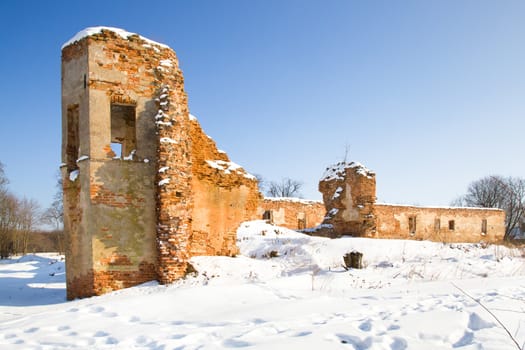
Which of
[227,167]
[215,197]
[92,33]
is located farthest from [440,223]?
[92,33]

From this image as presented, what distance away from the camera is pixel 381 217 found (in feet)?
87.5

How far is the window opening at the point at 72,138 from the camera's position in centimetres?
933

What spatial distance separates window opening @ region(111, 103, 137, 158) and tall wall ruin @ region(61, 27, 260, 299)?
5.21 feet

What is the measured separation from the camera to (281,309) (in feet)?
17.8

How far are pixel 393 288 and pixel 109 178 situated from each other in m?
6.63

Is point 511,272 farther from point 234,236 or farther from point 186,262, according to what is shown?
point 186,262

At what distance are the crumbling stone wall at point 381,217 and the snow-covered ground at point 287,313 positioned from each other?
26.7ft

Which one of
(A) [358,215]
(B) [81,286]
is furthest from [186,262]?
(A) [358,215]

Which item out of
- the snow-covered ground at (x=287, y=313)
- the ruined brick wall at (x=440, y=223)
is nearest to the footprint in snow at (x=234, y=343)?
the snow-covered ground at (x=287, y=313)

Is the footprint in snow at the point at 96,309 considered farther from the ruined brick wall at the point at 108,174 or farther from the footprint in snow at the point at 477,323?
the footprint in snow at the point at 477,323

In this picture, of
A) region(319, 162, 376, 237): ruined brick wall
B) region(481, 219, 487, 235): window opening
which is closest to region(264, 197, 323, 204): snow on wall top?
region(319, 162, 376, 237): ruined brick wall

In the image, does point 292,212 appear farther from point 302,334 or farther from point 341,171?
point 302,334

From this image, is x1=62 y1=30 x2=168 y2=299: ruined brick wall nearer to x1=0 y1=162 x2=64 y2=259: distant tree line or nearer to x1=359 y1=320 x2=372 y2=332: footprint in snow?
x1=359 y1=320 x2=372 y2=332: footprint in snow

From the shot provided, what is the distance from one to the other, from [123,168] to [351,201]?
Answer: 1268cm
